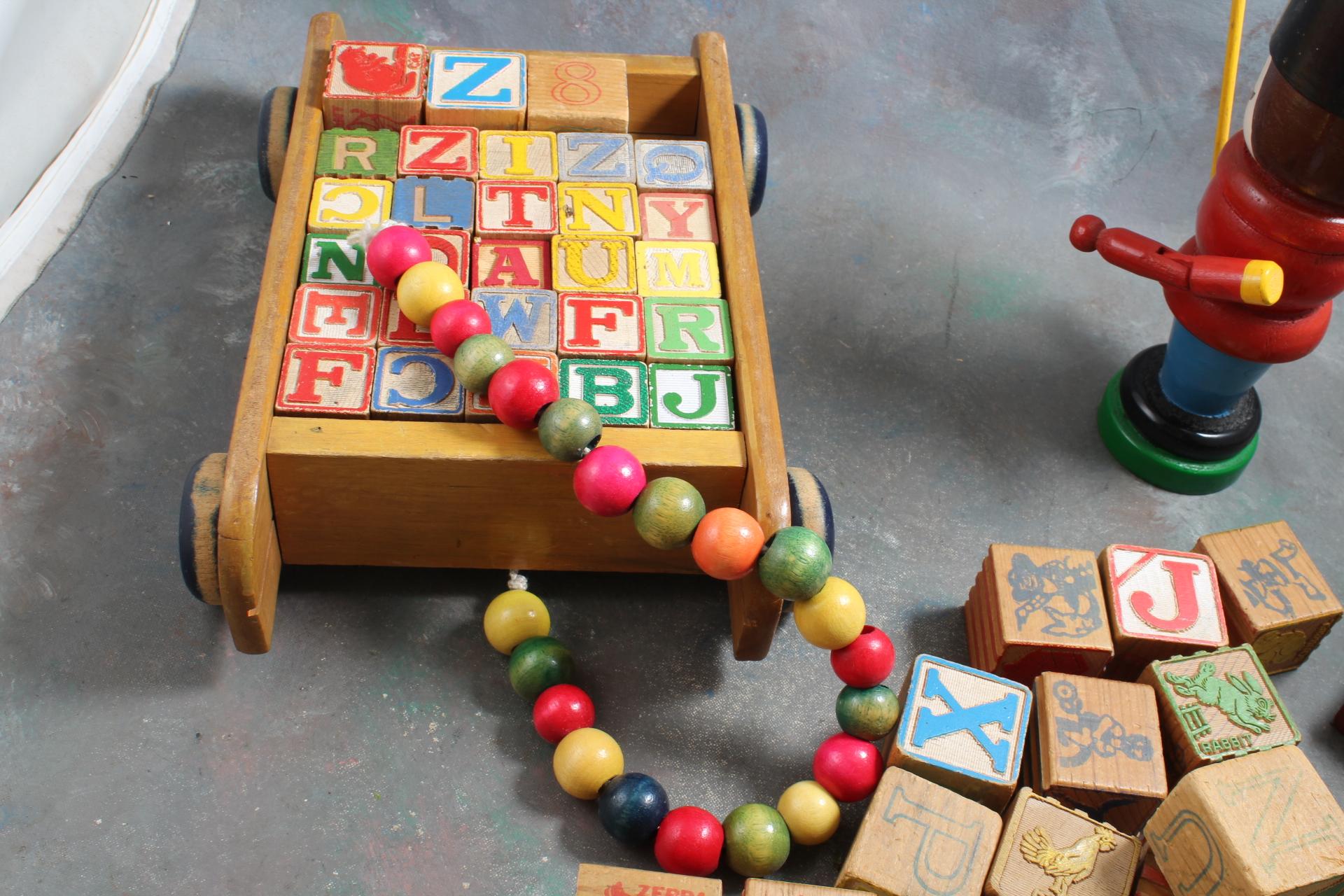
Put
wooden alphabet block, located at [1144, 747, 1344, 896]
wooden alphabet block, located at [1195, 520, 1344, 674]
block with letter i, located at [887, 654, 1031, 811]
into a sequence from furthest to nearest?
wooden alphabet block, located at [1195, 520, 1344, 674] → block with letter i, located at [887, 654, 1031, 811] → wooden alphabet block, located at [1144, 747, 1344, 896]

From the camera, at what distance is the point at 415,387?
1.51 m

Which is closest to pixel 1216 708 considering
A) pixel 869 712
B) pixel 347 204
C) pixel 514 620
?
pixel 869 712

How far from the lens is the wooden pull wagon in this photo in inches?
55.4

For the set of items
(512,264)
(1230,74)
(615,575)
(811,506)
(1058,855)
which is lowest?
(615,575)

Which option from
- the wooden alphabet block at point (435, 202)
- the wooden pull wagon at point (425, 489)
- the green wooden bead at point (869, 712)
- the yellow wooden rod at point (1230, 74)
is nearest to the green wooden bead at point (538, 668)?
the wooden pull wagon at point (425, 489)

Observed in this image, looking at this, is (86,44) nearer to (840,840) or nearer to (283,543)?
(283,543)

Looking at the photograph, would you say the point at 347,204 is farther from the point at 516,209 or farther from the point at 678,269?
the point at 678,269

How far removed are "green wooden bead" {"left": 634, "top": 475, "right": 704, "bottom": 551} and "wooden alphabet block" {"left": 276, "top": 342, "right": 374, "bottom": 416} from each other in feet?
1.13

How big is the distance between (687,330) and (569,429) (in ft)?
0.85

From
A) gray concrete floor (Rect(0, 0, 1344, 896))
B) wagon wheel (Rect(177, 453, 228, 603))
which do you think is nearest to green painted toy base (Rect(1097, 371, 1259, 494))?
gray concrete floor (Rect(0, 0, 1344, 896))

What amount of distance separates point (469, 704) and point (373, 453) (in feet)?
1.11

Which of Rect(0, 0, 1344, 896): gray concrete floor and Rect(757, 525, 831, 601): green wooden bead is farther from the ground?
Rect(757, 525, 831, 601): green wooden bead

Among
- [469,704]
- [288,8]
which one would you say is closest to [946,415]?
[469,704]

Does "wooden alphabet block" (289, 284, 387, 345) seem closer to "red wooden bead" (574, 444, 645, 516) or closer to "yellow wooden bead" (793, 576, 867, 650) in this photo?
"red wooden bead" (574, 444, 645, 516)
